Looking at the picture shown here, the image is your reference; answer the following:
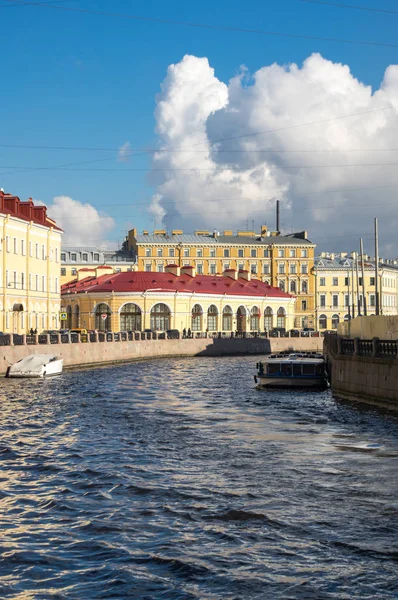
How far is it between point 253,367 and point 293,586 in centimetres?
4807

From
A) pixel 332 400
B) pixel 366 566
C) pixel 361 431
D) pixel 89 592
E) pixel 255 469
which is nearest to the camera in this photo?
pixel 89 592

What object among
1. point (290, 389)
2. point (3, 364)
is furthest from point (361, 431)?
point (3, 364)

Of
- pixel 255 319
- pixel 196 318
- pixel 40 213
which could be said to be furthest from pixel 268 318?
pixel 40 213

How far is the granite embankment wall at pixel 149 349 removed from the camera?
48.1 metres

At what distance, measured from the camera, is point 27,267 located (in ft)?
214

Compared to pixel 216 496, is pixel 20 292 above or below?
above

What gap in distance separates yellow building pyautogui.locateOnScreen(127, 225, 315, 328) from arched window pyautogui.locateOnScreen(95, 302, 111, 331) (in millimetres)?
31264

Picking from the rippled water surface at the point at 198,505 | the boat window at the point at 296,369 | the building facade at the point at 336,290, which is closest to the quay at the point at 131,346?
the boat window at the point at 296,369

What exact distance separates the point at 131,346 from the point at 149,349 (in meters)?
4.13

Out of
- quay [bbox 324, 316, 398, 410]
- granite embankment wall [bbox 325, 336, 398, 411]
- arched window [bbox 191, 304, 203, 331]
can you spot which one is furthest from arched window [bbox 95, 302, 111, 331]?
granite embankment wall [bbox 325, 336, 398, 411]

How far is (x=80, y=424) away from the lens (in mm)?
26453

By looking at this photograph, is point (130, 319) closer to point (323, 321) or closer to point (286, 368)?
point (323, 321)

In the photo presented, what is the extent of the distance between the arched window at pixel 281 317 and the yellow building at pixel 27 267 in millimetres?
29654

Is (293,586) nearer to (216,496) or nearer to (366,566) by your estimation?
(366,566)
